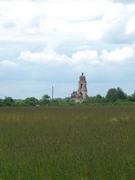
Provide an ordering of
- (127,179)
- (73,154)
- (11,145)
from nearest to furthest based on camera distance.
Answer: (127,179) < (73,154) < (11,145)

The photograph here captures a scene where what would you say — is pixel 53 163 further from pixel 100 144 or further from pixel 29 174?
pixel 100 144

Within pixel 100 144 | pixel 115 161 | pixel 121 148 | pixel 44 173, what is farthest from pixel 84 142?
pixel 44 173

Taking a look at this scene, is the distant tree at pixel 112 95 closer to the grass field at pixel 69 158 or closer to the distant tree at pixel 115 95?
the distant tree at pixel 115 95

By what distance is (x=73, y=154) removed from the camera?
49.3 feet

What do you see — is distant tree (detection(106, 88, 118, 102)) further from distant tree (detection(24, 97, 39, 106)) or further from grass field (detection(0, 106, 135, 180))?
grass field (detection(0, 106, 135, 180))

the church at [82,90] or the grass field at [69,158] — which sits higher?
the church at [82,90]

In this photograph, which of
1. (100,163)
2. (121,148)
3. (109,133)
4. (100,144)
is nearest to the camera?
(100,163)

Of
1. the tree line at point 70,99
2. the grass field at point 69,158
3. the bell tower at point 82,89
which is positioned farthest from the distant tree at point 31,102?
the grass field at point 69,158

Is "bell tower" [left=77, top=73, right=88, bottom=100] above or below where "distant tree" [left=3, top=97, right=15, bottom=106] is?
above

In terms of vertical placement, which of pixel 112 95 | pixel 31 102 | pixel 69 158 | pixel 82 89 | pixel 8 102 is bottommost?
pixel 69 158

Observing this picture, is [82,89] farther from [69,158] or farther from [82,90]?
[69,158]

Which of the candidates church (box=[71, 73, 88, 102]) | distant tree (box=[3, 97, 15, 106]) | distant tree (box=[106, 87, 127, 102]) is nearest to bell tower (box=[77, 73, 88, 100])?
church (box=[71, 73, 88, 102])

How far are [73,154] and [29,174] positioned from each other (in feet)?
9.25

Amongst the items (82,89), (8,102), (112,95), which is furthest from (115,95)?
(8,102)
